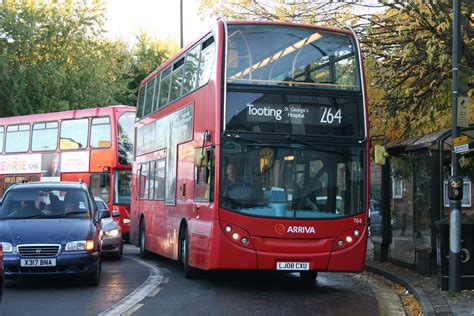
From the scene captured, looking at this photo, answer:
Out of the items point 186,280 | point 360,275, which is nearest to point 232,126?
point 186,280

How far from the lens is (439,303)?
377 inches

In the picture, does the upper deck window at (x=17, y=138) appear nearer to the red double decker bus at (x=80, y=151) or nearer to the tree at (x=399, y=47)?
the red double decker bus at (x=80, y=151)

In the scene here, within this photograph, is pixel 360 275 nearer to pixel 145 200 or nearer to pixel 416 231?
pixel 416 231

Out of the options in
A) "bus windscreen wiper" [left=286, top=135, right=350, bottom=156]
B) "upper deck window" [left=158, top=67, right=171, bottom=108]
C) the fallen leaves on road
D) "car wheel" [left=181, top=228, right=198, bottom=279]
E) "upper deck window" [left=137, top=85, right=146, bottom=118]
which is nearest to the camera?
the fallen leaves on road

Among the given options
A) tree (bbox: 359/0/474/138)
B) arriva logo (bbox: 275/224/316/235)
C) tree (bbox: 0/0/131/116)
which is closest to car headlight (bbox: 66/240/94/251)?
arriva logo (bbox: 275/224/316/235)

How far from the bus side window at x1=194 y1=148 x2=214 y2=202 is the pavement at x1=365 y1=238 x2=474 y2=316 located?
3.54 metres

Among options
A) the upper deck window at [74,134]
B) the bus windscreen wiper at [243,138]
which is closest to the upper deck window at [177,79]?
the bus windscreen wiper at [243,138]

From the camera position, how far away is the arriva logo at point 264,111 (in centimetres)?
1151

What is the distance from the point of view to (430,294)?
34.2 feet

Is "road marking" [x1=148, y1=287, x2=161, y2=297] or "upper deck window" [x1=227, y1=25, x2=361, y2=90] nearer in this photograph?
"road marking" [x1=148, y1=287, x2=161, y2=297]

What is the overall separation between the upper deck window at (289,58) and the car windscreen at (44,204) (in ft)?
11.4

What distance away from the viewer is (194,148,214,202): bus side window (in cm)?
1153

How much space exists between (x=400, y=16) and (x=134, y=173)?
9354 millimetres

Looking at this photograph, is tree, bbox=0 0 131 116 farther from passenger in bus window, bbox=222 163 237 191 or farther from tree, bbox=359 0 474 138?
passenger in bus window, bbox=222 163 237 191
